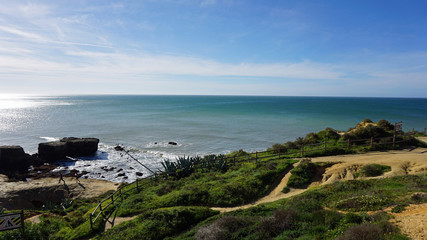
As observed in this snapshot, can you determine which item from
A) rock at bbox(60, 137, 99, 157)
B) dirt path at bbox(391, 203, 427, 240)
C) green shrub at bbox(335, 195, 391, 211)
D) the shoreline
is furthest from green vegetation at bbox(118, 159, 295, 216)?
rock at bbox(60, 137, 99, 157)

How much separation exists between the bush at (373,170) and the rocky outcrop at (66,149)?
31.1 meters

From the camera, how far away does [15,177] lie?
2320 centimetres

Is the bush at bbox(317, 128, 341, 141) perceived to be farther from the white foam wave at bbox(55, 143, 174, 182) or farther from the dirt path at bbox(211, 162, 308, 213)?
the white foam wave at bbox(55, 143, 174, 182)

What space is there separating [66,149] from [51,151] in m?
1.70

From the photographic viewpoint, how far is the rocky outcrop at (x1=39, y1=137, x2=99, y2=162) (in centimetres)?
2952

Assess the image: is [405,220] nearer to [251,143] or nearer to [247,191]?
[247,191]

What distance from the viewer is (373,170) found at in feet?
47.0

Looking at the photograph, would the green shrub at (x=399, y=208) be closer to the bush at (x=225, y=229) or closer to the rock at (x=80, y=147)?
the bush at (x=225, y=229)

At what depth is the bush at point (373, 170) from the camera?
46.7ft

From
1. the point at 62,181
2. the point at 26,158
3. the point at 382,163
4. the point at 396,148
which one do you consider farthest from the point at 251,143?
the point at 26,158

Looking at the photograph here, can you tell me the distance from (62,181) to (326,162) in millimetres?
22644

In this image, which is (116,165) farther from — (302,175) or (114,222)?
(302,175)

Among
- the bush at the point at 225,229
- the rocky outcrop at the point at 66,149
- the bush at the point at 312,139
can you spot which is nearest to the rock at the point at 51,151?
the rocky outcrop at the point at 66,149

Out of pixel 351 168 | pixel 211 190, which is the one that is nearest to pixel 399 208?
pixel 351 168
